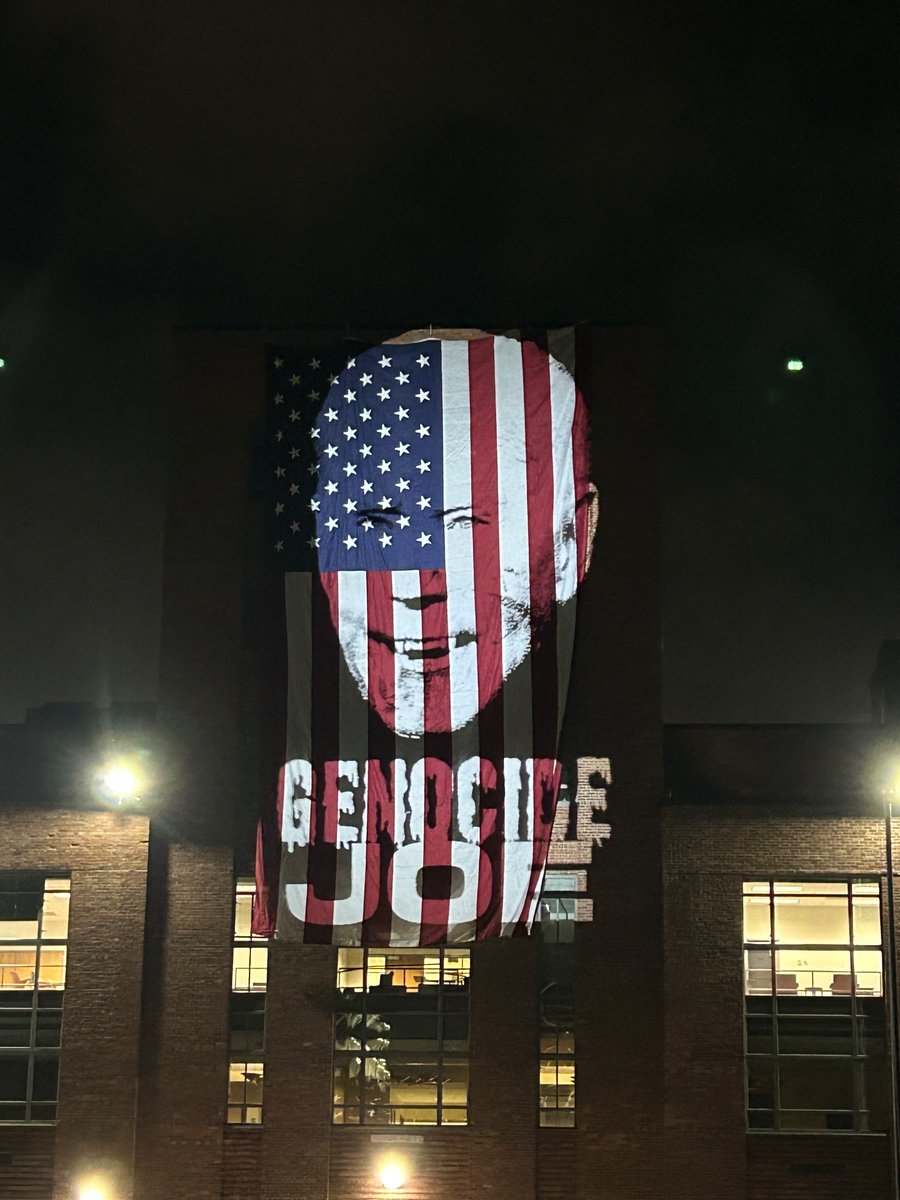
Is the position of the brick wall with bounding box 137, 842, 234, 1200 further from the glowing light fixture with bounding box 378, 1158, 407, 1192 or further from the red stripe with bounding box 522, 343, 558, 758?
the red stripe with bounding box 522, 343, 558, 758

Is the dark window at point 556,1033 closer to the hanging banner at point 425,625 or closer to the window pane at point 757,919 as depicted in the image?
the hanging banner at point 425,625

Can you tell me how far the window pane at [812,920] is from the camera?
34469 mm

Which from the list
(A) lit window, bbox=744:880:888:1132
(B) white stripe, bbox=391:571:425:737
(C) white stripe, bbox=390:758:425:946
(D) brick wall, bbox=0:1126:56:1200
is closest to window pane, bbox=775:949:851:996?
(A) lit window, bbox=744:880:888:1132

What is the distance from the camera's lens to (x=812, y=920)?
3459 cm

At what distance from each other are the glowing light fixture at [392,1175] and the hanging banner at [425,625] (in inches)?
180

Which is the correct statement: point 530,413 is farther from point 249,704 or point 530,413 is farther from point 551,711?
point 249,704

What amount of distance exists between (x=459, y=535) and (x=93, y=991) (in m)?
12.1

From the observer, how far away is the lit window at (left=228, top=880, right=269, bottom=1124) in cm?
3406

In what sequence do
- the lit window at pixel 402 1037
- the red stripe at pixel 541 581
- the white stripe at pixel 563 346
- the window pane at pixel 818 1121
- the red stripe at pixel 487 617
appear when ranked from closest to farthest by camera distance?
1. the red stripe at pixel 487 617
2. the window pane at pixel 818 1121
3. the lit window at pixel 402 1037
4. the red stripe at pixel 541 581
5. the white stripe at pixel 563 346

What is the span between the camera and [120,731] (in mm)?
36156

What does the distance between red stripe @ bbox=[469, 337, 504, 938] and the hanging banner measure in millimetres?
42

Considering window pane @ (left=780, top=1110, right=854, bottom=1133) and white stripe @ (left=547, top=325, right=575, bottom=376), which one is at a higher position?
white stripe @ (left=547, top=325, right=575, bottom=376)

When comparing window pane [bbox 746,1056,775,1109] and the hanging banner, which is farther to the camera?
window pane [bbox 746,1056,775,1109]

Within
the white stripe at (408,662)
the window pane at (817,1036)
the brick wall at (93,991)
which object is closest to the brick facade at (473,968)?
the brick wall at (93,991)
